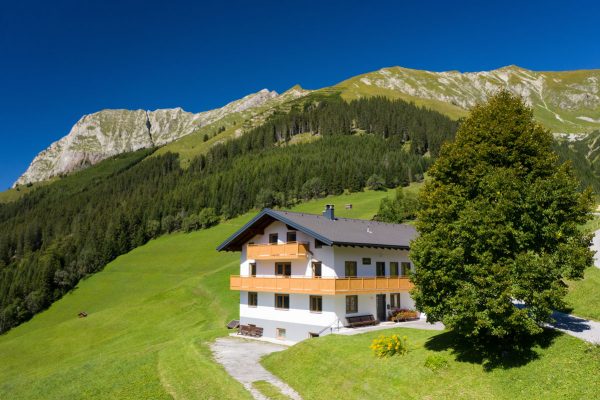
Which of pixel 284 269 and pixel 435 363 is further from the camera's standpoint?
pixel 284 269

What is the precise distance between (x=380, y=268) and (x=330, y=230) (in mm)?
6836

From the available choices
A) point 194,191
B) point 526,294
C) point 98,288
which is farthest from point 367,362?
point 194,191

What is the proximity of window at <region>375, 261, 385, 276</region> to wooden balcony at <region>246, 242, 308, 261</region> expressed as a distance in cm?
Answer: 738

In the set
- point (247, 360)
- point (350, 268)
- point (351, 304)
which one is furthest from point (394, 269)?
point (247, 360)

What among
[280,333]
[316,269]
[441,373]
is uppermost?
[316,269]

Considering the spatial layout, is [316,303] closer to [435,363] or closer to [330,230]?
[330,230]

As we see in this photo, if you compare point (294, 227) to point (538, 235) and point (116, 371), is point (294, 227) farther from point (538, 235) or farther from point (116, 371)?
point (538, 235)

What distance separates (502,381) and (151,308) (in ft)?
169

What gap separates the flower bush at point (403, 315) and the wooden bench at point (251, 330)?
39.9 ft

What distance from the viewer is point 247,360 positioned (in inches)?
1180

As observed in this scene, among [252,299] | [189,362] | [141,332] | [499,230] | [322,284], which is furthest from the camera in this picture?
[141,332]

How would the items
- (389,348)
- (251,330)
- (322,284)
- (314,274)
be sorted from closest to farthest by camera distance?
(389,348) < (322,284) < (314,274) < (251,330)

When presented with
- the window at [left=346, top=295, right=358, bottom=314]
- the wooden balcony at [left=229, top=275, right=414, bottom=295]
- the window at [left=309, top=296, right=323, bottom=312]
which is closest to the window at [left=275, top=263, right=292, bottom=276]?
the wooden balcony at [left=229, top=275, right=414, bottom=295]

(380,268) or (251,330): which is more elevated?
(380,268)
